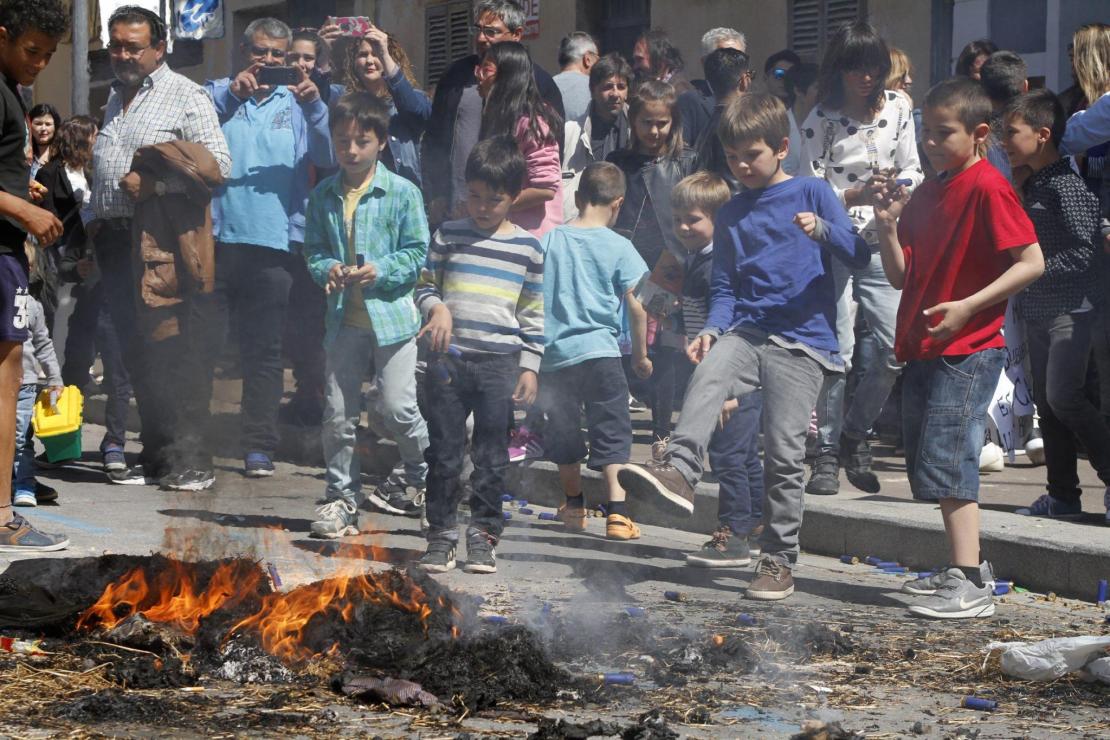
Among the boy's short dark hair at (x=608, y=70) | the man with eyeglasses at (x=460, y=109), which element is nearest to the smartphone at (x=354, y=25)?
the man with eyeglasses at (x=460, y=109)

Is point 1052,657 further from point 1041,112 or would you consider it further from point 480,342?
point 1041,112

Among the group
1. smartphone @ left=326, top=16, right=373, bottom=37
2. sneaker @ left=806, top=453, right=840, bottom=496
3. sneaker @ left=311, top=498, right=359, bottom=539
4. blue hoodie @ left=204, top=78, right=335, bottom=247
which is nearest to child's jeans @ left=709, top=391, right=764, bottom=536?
sneaker @ left=806, top=453, right=840, bottom=496

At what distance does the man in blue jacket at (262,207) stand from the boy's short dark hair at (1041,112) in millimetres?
3765

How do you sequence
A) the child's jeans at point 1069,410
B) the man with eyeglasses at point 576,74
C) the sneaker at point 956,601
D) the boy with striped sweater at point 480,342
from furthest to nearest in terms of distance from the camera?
the man with eyeglasses at point 576,74 → the child's jeans at point 1069,410 → the boy with striped sweater at point 480,342 → the sneaker at point 956,601

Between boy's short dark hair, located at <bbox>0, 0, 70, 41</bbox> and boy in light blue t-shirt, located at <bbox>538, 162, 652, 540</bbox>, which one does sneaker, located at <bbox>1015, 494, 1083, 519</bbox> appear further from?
boy's short dark hair, located at <bbox>0, 0, 70, 41</bbox>

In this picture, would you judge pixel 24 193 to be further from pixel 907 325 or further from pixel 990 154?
pixel 990 154

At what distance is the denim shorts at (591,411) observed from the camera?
7035 mm

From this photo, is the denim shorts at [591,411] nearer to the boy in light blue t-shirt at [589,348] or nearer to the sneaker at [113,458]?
the boy in light blue t-shirt at [589,348]

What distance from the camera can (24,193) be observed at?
6.32 metres

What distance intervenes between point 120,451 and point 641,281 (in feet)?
10.4

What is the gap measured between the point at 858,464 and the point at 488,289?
2.22 m

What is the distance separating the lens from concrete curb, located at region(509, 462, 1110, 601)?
5.91 m

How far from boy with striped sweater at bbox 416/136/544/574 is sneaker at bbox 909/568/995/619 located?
1.68 m

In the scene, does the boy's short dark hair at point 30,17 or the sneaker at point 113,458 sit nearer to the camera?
the boy's short dark hair at point 30,17
